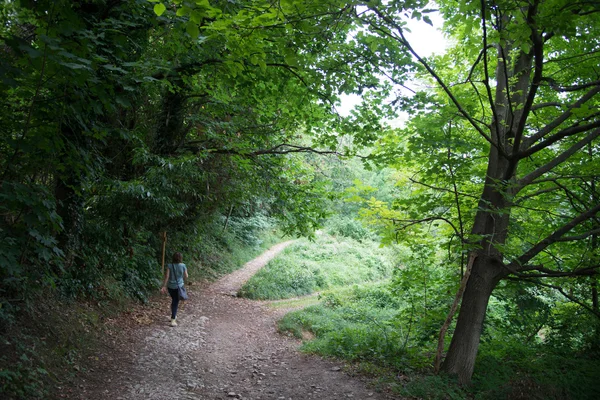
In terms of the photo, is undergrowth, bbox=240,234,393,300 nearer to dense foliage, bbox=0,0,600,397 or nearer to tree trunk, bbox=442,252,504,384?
dense foliage, bbox=0,0,600,397

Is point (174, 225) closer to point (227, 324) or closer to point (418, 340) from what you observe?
point (227, 324)

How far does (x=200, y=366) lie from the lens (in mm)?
6773

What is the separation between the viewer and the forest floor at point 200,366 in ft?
17.7

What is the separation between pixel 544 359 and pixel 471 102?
4.96 m

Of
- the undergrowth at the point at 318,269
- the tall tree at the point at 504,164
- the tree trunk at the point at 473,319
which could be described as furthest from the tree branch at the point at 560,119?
the undergrowth at the point at 318,269

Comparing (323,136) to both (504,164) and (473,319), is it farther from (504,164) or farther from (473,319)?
(473,319)

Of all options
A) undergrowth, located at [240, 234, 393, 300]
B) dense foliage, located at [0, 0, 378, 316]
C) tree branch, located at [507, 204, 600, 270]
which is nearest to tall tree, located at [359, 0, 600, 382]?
tree branch, located at [507, 204, 600, 270]

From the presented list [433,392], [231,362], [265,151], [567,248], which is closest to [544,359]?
[567,248]

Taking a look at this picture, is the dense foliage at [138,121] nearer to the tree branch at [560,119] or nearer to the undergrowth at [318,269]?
the tree branch at [560,119]

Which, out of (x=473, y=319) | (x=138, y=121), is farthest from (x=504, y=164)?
(x=138, y=121)

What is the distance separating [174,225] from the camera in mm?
12438

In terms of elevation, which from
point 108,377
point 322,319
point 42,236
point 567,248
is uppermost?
point 567,248

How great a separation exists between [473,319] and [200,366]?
491 cm

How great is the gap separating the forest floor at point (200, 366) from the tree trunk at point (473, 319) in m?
1.47
